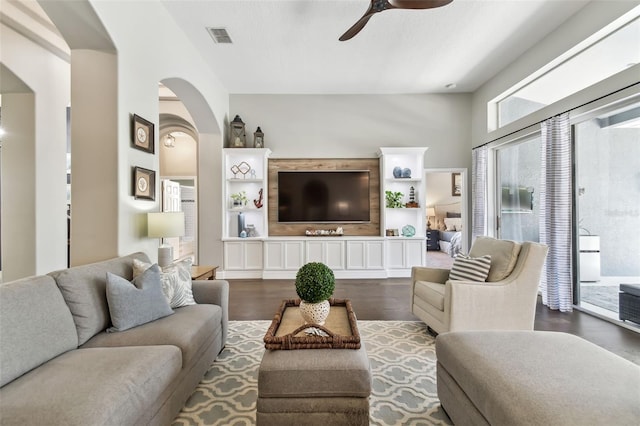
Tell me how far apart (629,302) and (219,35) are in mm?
5399

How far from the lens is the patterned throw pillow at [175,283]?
2184mm

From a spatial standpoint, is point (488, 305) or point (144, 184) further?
point (144, 184)

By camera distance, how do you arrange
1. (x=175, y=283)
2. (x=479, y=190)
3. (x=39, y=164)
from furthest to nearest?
(x=479, y=190) → (x=39, y=164) → (x=175, y=283)

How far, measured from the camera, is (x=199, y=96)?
429cm

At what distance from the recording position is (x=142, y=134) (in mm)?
2771

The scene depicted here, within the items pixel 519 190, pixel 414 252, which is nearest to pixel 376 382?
pixel 414 252

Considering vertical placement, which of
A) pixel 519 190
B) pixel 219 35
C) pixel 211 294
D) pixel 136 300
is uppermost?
pixel 219 35

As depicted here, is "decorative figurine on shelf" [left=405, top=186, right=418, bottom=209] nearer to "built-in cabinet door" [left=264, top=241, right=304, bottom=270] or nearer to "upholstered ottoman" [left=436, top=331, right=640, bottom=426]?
"built-in cabinet door" [left=264, top=241, right=304, bottom=270]

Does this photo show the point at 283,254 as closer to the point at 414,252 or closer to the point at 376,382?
the point at 414,252

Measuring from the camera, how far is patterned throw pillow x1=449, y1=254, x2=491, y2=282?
105 inches

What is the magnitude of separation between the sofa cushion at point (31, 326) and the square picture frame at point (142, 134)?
57.7 inches

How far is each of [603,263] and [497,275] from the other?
72.0 inches

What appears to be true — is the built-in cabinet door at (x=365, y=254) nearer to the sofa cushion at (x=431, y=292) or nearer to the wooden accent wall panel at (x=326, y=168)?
the wooden accent wall panel at (x=326, y=168)

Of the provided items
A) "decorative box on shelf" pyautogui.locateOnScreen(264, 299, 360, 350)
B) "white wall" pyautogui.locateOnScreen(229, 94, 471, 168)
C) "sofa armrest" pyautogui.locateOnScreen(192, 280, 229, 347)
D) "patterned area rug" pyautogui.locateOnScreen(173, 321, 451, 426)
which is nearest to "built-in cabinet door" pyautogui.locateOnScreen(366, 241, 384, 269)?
"white wall" pyautogui.locateOnScreen(229, 94, 471, 168)
